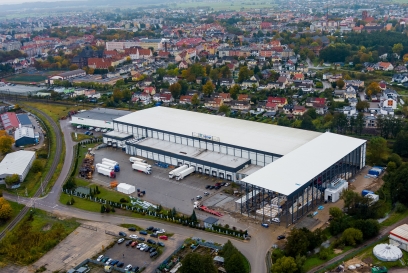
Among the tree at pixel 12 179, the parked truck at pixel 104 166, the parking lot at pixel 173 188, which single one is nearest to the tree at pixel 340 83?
the parking lot at pixel 173 188

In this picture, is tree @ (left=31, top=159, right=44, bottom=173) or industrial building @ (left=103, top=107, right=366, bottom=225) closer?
industrial building @ (left=103, top=107, right=366, bottom=225)

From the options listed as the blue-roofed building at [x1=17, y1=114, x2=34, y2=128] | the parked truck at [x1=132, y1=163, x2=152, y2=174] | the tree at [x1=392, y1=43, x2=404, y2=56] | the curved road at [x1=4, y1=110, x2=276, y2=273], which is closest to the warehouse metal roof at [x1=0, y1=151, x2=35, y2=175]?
the curved road at [x1=4, y1=110, x2=276, y2=273]

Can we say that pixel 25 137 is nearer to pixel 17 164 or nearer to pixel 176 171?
pixel 17 164

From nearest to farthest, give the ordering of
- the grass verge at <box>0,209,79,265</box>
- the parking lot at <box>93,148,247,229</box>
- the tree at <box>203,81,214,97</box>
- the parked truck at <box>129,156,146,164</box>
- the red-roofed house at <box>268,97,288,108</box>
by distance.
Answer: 1. the grass verge at <box>0,209,79,265</box>
2. the parking lot at <box>93,148,247,229</box>
3. the parked truck at <box>129,156,146,164</box>
4. the red-roofed house at <box>268,97,288,108</box>
5. the tree at <box>203,81,214,97</box>

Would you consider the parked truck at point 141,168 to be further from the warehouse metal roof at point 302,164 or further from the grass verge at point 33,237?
the warehouse metal roof at point 302,164

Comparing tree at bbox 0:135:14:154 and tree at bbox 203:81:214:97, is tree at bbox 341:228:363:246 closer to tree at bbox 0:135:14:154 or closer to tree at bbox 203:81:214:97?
tree at bbox 0:135:14:154

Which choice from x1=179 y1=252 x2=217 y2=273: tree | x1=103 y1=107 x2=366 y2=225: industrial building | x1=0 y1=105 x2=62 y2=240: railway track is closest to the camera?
x1=179 y1=252 x2=217 y2=273: tree

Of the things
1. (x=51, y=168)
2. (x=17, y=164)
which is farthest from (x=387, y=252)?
(x=17, y=164)
